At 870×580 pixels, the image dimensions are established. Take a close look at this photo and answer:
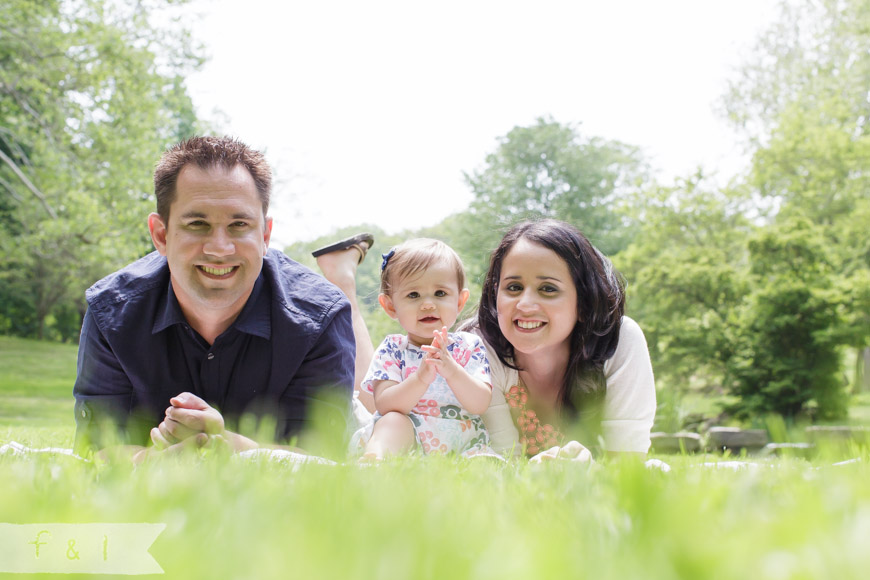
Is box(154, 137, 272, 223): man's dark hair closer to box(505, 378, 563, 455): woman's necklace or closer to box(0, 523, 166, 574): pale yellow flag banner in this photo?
box(505, 378, 563, 455): woman's necklace

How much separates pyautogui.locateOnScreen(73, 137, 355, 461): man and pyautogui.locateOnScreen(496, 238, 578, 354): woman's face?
982mm

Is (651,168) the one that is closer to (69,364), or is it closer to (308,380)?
(69,364)

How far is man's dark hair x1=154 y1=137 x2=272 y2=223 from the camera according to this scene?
381cm

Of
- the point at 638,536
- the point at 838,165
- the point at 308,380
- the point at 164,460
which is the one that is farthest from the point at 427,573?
the point at 838,165

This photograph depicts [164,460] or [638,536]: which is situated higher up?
[638,536]

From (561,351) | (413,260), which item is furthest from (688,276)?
(413,260)

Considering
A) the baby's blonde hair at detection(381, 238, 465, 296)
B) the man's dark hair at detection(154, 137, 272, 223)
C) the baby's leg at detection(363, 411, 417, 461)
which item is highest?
the man's dark hair at detection(154, 137, 272, 223)

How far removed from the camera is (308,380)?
3.94m

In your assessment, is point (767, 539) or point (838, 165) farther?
point (838, 165)

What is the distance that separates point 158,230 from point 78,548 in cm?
316

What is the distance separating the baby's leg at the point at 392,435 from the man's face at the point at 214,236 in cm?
109

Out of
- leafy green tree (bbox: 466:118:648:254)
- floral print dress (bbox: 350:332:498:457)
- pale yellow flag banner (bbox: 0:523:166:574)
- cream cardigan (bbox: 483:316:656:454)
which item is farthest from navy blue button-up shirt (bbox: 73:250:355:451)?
leafy green tree (bbox: 466:118:648:254)

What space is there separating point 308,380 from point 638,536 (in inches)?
120

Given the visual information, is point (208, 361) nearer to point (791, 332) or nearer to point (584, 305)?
point (584, 305)
